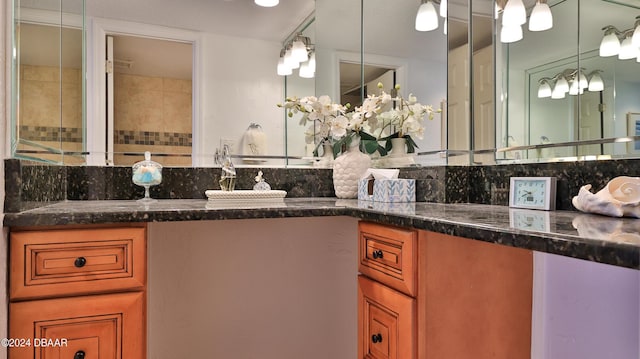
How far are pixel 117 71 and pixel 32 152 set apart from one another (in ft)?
2.22

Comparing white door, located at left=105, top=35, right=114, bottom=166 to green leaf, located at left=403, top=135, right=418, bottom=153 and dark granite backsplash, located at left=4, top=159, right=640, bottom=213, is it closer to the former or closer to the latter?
dark granite backsplash, located at left=4, top=159, right=640, bottom=213

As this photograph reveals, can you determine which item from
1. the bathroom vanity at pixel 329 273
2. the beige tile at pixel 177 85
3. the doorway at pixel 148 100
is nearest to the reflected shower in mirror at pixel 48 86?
the doorway at pixel 148 100

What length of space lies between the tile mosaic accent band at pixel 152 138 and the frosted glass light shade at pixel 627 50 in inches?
62.5

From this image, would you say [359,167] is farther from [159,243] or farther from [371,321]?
[159,243]

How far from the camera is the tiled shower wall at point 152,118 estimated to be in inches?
71.1

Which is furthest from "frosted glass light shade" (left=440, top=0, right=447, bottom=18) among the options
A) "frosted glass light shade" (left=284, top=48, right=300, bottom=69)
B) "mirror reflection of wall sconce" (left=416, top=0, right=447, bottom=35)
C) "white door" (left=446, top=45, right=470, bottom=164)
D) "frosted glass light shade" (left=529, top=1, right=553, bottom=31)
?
"frosted glass light shade" (left=284, top=48, right=300, bottom=69)

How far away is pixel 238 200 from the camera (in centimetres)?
167

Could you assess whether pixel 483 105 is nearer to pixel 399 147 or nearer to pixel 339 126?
pixel 399 147

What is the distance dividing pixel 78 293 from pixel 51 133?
25.0 inches

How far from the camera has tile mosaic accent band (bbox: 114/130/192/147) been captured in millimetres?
1806

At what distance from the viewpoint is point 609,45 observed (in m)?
1.15

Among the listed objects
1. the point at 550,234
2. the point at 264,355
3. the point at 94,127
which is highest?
the point at 94,127

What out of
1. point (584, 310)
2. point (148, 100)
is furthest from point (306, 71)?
point (584, 310)

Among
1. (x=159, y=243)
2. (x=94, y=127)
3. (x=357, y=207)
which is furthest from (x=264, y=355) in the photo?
(x=94, y=127)
